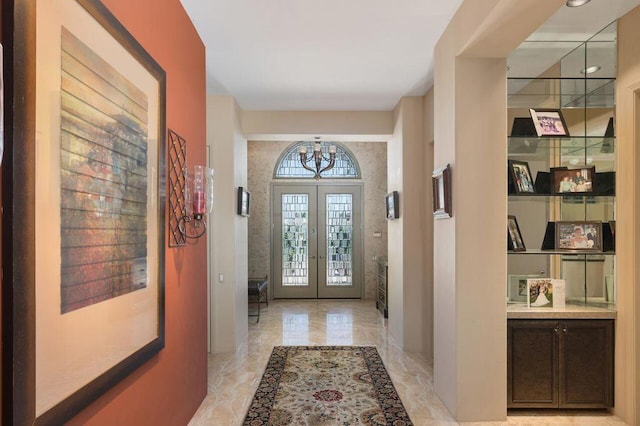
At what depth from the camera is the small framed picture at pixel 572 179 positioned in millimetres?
3557

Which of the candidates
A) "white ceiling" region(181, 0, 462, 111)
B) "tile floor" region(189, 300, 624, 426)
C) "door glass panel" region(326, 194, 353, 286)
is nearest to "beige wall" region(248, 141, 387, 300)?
"door glass panel" region(326, 194, 353, 286)

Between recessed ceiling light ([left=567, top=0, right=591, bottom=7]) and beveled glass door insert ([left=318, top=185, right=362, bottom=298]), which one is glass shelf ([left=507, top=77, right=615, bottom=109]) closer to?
recessed ceiling light ([left=567, top=0, right=591, bottom=7])

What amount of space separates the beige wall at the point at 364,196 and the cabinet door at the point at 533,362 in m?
5.45

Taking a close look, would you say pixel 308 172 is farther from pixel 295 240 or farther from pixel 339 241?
pixel 339 241

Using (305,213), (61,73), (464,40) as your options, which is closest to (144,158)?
(61,73)

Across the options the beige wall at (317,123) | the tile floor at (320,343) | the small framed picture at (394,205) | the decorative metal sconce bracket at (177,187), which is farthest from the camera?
the beige wall at (317,123)

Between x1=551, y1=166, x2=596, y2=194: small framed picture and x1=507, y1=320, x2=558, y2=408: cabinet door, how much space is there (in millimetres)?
1111

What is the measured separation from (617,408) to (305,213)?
6374 mm

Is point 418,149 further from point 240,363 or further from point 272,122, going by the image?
point 240,363

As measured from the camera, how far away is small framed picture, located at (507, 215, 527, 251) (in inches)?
137

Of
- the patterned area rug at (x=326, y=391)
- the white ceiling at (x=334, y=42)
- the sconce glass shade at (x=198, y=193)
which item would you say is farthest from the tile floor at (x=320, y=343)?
the white ceiling at (x=334, y=42)

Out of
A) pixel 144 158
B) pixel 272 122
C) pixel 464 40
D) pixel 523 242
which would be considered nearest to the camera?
pixel 144 158

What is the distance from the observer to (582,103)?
146 inches

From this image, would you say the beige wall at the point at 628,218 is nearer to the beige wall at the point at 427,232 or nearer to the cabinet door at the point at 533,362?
the cabinet door at the point at 533,362
